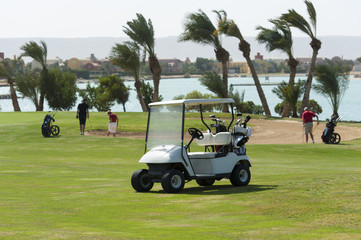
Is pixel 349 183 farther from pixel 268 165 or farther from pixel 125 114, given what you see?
pixel 125 114

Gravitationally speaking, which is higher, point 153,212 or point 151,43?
point 151,43

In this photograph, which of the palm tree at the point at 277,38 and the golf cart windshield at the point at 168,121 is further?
the palm tree at the point at 277,38

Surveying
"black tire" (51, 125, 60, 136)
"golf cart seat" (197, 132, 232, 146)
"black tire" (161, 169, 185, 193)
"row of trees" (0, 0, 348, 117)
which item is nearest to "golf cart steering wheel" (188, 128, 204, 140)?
"golf cart seat" (197, 132, 232, 146)

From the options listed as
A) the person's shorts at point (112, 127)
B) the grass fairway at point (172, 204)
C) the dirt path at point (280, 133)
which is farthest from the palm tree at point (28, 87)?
the grass fairway at point (172, 204)

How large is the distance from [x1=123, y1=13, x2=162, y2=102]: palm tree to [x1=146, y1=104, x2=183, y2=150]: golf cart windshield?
46.7 meters

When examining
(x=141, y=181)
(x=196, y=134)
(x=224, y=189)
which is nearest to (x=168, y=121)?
(x=196, y=134)

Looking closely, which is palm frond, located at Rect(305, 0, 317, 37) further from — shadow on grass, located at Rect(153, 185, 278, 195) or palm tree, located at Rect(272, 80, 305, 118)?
shadow on grass, located at Rect(153, 185, 278, 195)

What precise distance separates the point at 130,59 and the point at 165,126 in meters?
53.8

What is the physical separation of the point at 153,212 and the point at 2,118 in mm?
40046

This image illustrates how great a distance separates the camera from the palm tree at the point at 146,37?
204 feet

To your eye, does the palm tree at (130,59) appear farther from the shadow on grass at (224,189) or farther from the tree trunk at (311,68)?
the shadow on grass at (224,189)

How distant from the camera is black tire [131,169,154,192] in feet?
48.1

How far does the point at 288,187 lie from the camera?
14.0 m

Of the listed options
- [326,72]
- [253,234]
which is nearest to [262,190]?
[253,234]
